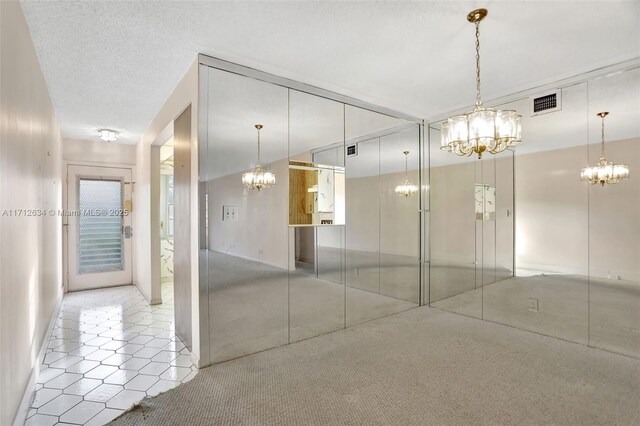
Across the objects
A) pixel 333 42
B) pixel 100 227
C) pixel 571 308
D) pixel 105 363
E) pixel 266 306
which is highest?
pixel 333 42

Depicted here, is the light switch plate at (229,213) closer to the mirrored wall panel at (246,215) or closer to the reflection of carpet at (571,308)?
the mirrored wall panel at (246,215)

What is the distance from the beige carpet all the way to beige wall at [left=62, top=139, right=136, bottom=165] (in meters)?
5.02

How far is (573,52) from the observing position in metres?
3.02

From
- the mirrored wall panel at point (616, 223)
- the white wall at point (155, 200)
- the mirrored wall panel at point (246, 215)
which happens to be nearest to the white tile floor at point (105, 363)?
the white wall at point (155, 200)

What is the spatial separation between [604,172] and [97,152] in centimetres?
766

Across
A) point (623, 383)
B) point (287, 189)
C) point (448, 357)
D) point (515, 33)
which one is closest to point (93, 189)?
point (287, 189)

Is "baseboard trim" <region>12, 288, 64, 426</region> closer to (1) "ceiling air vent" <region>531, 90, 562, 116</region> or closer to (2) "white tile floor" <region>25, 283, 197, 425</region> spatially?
(2) "white tile floor" <region>25, 283, 197, 425</region>

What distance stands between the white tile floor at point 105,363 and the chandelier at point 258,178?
1.85 meters

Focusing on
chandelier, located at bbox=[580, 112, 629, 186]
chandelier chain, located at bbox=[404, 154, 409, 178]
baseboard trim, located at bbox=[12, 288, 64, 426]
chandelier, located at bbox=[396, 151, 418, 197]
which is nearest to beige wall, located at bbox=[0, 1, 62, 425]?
baseboard trim, located at bbox=[12, 288, 64, 426]

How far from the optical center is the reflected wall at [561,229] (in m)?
3.15

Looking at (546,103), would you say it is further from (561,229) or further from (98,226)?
(98,226)

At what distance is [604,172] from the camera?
3250 mm

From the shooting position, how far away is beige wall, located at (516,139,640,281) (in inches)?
122

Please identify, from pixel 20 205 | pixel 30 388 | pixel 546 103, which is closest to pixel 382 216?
pixel 546 103
